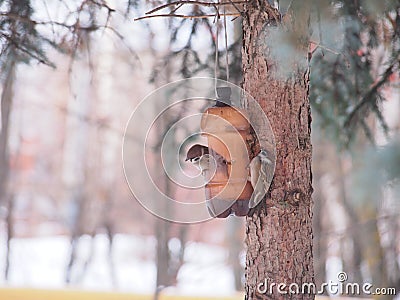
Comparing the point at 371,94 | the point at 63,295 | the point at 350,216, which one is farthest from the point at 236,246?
the point at 371,94

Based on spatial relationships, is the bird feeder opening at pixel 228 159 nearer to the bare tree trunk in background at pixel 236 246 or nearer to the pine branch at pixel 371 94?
the pine branch at pixel 371 94

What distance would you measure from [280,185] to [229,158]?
0.49ft

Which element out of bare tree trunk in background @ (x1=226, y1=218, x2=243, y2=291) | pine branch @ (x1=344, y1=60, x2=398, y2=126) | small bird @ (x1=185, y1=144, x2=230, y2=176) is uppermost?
pine branch @ (x1=344, y1=60, x2=398, y2=126)

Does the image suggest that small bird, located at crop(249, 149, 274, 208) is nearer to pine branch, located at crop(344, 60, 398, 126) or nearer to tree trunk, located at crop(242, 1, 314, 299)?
tree trunk, located at crop(242, 1, 314, 299)

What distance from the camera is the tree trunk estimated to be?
5.03 ft

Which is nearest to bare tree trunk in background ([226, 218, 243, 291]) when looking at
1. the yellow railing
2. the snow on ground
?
the snow on ground

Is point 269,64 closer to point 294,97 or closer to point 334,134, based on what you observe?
point 294,97

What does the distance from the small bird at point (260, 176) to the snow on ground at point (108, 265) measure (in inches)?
204

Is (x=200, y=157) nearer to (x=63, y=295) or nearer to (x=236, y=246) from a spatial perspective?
(x=63, y=295)

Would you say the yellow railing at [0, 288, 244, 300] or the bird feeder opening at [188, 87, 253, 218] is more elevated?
the bird feeder opening at [188, 87, 253, 218]

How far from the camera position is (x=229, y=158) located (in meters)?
1.54

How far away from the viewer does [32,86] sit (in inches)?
320

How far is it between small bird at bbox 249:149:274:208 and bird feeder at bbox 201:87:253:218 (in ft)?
0.05

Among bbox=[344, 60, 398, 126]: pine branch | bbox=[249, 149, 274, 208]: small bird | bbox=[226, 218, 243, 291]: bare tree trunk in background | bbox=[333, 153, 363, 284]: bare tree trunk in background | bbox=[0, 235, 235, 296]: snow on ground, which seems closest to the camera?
bbox=[249, 149, 274, 208]: small bird
